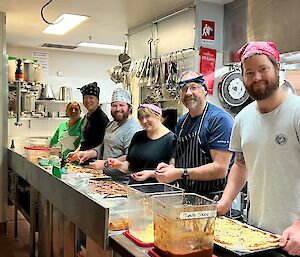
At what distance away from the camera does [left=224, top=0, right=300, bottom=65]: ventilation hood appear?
2941 millimetres

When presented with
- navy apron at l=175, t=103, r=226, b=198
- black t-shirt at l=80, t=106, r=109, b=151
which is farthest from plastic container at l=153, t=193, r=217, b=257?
black t-shirt at l=80, t=106, r=109, b=151

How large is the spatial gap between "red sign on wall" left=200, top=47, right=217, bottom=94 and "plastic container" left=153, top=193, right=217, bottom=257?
2.46 m

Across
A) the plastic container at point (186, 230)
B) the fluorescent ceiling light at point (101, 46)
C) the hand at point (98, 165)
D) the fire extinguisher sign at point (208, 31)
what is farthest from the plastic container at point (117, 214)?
the fluorescent ceiling light at point (101, 46)

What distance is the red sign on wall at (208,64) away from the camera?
362 cm

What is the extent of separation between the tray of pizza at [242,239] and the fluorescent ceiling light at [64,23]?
342 cm

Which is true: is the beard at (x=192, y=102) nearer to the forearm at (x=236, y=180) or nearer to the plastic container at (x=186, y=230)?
the forearm at (x=236, y=180)

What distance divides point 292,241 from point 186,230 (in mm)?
384

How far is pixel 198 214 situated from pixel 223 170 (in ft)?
3.19

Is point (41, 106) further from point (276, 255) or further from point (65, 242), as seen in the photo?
point (276, 255)

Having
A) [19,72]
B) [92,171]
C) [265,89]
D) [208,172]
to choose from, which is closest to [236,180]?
[208,172]

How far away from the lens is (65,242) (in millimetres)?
2773

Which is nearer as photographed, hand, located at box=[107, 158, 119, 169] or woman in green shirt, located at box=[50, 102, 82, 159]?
hand, located at box=[107, 158, 119, 169]

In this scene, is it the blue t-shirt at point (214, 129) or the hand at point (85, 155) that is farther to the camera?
the hand at point (85, 155)

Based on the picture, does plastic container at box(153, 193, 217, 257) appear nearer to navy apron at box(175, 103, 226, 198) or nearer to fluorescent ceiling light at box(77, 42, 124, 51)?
navy apron at box(175, 103, 226, 198)
